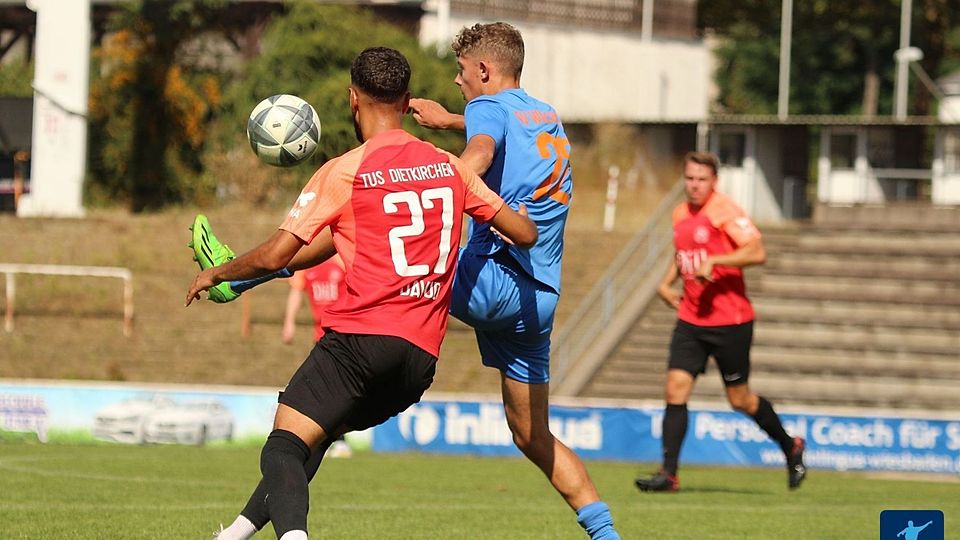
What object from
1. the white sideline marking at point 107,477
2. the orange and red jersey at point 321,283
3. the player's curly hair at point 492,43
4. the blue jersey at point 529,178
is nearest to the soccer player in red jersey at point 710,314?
the white sideline marking at point 107,477

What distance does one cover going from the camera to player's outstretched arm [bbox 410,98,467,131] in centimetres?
737

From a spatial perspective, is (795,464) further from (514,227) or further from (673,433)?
(514,227)

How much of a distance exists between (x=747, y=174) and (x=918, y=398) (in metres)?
14.1

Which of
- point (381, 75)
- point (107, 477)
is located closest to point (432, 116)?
point (381, 75)

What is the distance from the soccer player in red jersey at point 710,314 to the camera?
11.9 meters

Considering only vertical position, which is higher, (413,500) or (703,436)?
(413,500)

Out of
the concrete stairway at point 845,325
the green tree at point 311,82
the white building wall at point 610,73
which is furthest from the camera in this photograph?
the white building wall at point 610,73

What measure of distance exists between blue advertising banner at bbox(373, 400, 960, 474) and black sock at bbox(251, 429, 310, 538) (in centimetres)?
1180

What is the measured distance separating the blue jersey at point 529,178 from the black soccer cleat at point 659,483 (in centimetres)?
484

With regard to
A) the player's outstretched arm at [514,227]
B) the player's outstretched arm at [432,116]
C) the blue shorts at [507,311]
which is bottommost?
the blue shorts at [507,311]

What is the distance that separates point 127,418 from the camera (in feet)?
59.7

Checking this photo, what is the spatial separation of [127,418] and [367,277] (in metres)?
12.6

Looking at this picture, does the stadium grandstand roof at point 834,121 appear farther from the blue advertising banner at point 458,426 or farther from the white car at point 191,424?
the white car at point 191,424

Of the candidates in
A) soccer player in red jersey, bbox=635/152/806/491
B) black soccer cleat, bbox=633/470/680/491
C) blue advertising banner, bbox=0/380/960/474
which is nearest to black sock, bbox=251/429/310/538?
black soccer cleat, bbox=633/470/680/491
